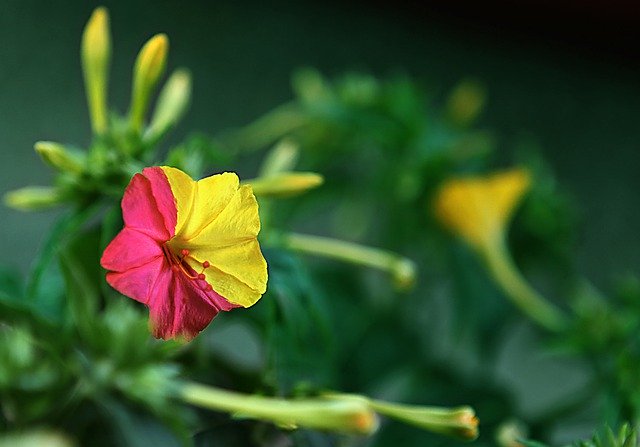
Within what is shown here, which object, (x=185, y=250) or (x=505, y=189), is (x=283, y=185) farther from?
(x=505, y=189)

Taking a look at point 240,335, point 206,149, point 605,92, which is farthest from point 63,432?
point 605,92

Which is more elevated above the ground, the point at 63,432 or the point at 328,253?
the point at 328,253

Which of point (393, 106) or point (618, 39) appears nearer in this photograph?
point (393, 106)

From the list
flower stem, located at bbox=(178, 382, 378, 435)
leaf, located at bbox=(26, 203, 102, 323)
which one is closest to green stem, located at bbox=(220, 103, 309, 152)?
leaf, located at bbox=(26, 203, 102, 323)

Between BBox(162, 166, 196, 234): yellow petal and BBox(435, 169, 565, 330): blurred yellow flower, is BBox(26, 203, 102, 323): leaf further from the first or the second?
BBox(435, 169, 565, 330): blurred yellow flower

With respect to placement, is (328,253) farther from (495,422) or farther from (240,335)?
(240,335)

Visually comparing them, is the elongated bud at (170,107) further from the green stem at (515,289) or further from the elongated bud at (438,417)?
the green stem at (515,289)

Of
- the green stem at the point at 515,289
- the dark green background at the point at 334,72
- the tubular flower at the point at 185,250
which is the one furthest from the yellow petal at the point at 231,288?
the dark green background at the point at 334,72
